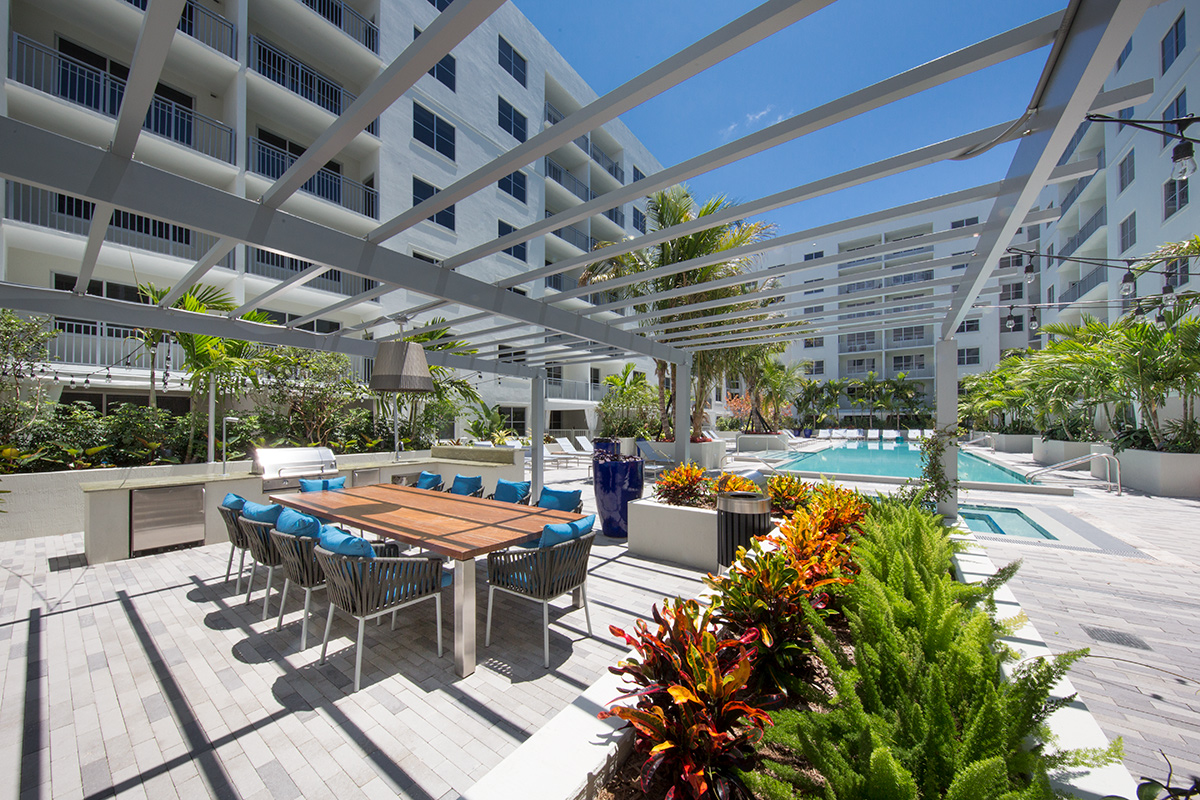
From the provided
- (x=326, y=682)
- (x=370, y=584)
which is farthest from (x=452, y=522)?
(x=326, y=682)

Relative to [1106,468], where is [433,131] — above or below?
above

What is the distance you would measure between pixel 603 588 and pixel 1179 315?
43.3ft

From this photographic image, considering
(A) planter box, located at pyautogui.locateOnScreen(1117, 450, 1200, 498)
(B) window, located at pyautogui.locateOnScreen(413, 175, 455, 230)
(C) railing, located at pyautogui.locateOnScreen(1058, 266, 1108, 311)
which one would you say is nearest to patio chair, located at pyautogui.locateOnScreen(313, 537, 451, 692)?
(A) planter box, located at pyautogui.locateOnScreen(1117, 450, 1200, 498)

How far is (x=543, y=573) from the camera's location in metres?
3.76

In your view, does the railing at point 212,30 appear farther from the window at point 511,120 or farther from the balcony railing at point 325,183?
the window at point 511,120

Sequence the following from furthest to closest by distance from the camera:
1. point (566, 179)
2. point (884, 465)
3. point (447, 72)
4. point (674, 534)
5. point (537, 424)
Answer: point (566, 179) < point (884, 465) < point (447, 72) < point (537, 424) < point (674, 534)

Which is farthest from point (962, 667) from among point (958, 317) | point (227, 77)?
point (227, 77)

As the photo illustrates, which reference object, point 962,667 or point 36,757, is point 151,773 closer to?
point 36,757

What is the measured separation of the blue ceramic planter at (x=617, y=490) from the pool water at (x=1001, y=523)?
5.11 m

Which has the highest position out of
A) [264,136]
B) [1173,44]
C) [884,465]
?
[1173,44]

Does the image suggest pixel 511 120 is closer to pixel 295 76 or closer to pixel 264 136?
pixel 295 76

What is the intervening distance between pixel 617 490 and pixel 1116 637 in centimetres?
513

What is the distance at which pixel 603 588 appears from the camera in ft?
16.7

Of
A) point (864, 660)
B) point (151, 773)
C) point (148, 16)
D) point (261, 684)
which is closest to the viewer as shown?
point (864, 660)
